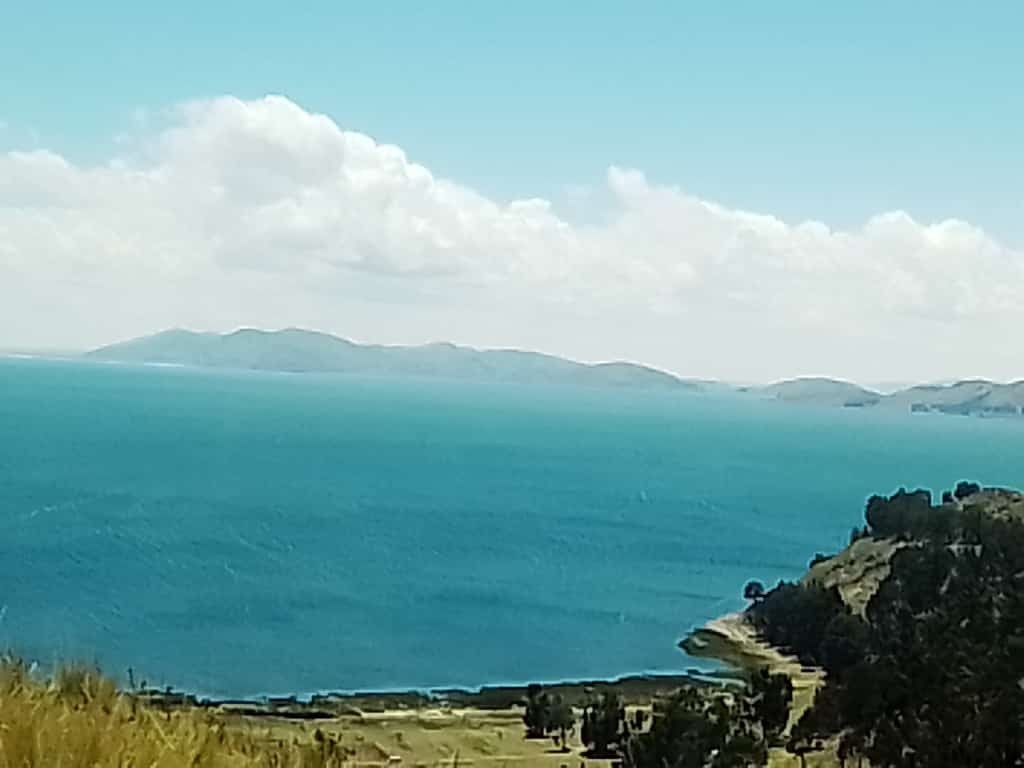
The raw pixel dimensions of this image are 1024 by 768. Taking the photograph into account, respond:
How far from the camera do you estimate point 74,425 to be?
142875mm

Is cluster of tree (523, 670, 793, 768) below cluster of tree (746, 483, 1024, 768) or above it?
below

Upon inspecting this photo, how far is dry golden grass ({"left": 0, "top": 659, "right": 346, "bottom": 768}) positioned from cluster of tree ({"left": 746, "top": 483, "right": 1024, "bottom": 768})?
76.0 feet

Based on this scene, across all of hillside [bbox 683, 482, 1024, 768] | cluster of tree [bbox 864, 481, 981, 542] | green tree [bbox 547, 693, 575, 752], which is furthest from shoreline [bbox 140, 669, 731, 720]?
cluster of tree [bbox 864, 481, 981, 542]

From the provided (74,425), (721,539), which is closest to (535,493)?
(721,539)

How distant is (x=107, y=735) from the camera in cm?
387

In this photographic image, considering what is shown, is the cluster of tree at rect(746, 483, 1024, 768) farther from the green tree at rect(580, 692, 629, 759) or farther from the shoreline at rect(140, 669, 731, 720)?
the shoreline at rect(140, 669, 731, 720)

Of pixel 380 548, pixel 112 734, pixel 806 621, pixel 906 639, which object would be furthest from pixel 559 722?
pixel 112 734

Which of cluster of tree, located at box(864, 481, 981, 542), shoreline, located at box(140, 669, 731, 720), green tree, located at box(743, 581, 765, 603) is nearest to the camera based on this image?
shoreline, located at box(140, 669, 731, 720)

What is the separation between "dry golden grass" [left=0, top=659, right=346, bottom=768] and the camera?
3738 millimetres

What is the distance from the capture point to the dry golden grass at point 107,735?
12.3 feet

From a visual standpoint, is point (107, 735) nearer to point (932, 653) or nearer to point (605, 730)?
point (932, 653)

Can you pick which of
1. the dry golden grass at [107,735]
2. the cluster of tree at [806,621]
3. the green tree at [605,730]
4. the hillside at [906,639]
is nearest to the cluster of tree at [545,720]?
the green tree at [605,730]

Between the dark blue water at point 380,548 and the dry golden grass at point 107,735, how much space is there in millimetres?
540

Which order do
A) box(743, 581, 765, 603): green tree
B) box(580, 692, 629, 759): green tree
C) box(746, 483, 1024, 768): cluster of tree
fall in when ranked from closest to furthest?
box(746, 483, 1024, 768): cluster of tree
box(580, 692, 629, 759): green tree
box(743, 581, 765, 603): green tree
